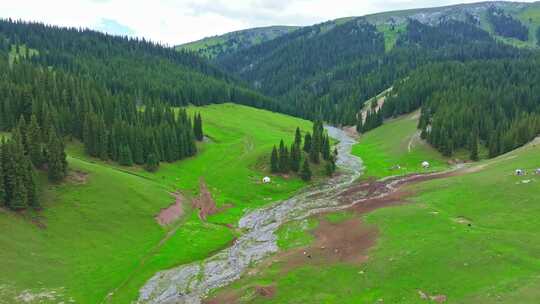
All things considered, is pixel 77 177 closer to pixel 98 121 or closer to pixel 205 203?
pixel 205 203

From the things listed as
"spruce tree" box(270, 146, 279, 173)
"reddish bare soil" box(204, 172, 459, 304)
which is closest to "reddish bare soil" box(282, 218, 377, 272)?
"reddish bare soil" box(204, 172, 459, 304)

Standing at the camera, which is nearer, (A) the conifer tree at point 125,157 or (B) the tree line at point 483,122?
(A) the conifer tree at point 125,157

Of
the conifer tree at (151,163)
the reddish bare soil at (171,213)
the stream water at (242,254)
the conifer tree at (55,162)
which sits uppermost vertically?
the conifer tree at (55,162)

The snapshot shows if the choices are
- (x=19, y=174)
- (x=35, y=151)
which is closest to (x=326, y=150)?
(x=35, y=151)

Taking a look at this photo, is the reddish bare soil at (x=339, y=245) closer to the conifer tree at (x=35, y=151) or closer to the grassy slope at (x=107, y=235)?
the grassy slope at (x=107, y=235)

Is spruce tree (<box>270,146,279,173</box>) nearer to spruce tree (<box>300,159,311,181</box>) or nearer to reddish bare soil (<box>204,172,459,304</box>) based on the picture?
spruce tree (<box>300,159,311,181</box>)

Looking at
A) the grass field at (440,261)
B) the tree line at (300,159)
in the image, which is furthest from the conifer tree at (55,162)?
the tree line at (300,159)
